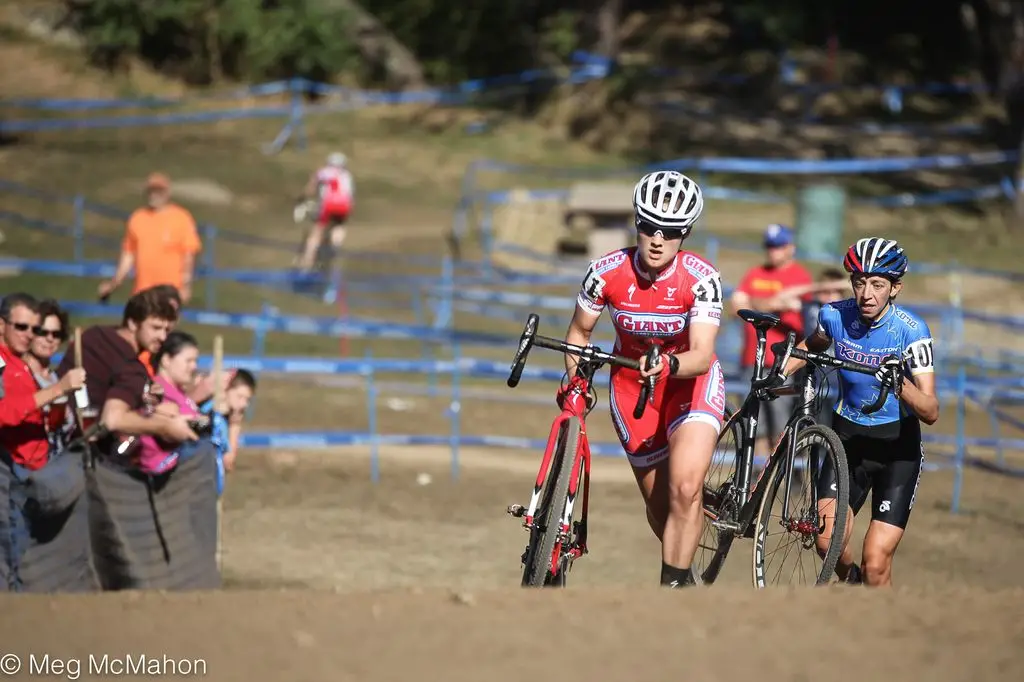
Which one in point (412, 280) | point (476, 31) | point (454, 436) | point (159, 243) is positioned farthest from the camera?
point (476, 31)

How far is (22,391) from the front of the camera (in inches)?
315

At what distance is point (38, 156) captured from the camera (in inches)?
1052

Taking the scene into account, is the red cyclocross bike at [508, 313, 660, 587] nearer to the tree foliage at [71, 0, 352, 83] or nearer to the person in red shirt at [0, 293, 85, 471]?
the person in red shirt at [0, 293, 85, 471]

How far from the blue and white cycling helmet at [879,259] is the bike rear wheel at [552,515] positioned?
5.41 ft

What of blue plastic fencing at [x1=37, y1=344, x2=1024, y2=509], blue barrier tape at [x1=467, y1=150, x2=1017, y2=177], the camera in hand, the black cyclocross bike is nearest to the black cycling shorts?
the black cyclocross bike

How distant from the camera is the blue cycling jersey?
7.53 m

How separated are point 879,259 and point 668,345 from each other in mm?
1138

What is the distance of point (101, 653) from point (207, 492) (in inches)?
123

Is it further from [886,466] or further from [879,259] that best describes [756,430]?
[879,259]

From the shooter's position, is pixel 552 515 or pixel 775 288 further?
Result: pixel 775 288

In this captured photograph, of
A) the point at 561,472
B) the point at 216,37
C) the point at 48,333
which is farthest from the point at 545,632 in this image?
the point at 216,37

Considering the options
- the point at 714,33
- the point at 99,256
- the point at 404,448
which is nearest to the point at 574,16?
the point at 714,33

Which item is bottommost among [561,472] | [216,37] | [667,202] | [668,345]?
[561,472]

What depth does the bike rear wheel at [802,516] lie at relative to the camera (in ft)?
23.6
